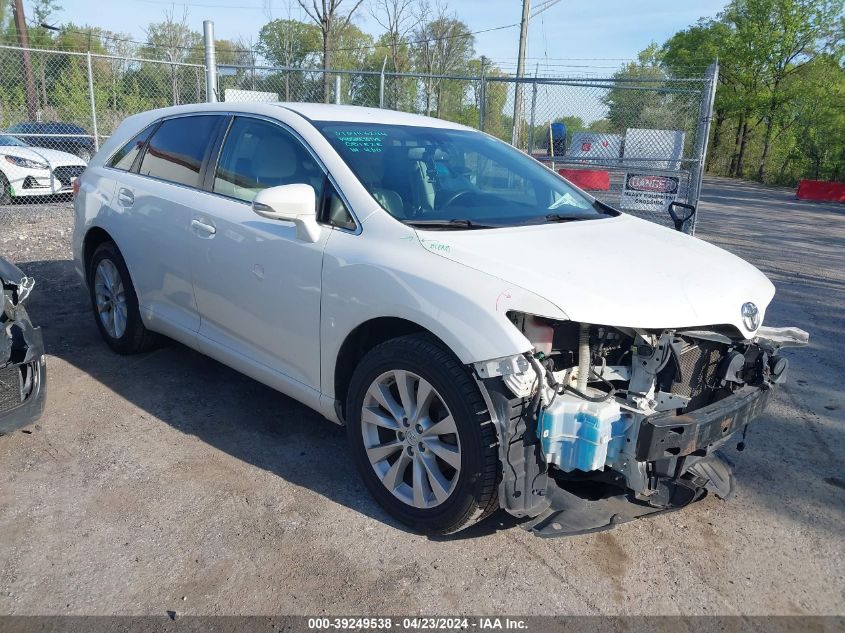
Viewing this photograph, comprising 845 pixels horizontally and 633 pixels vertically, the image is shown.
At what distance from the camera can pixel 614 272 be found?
2830 millimetres

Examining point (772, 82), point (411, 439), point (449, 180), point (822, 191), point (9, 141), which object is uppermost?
point (772, 82)

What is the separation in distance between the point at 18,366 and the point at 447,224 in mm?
2327

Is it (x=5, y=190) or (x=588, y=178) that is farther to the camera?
(x=588, y=178)

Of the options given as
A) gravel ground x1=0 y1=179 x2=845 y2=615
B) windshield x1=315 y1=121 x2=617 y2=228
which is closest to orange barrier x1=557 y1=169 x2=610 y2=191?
gravel ground x1=0 y1=179 x2=845 y2=615

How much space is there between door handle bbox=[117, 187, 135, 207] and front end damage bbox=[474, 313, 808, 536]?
304cm

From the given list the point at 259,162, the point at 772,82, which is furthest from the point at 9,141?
the point at 772,82

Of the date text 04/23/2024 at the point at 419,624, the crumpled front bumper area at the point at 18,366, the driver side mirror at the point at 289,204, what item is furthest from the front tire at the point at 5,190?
the date text 04/23/2024 at the point at 419,624

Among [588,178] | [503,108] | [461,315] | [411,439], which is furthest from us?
[588,178]

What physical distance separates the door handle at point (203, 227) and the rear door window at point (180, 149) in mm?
292

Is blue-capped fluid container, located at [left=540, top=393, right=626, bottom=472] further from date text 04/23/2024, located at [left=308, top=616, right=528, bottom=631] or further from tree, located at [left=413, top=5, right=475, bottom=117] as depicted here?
tree, located at [left=413, top=5, right=475, bottom=117]

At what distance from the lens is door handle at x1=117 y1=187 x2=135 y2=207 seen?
451 cm

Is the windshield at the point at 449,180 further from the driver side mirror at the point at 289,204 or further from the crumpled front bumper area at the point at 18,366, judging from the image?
the crumpled front bumper area at the point at 18,366

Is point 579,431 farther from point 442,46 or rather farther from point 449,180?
point 442,46

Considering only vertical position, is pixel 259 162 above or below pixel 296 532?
above
